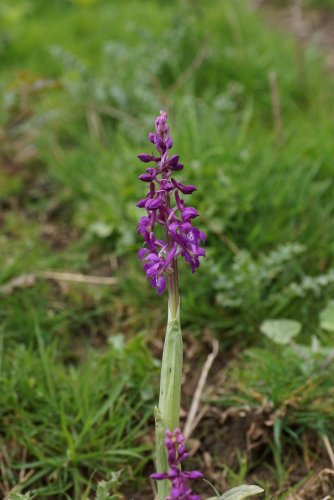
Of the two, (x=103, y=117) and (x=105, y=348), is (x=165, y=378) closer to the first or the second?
(x=105, y=348)

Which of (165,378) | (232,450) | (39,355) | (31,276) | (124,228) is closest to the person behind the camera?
(165,378)

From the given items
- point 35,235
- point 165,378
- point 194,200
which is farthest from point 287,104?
point 165,378

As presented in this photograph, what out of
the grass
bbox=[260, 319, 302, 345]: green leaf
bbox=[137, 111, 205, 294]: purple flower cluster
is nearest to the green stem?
bbox=[137, 111, 205, 294]: purple flower cluster

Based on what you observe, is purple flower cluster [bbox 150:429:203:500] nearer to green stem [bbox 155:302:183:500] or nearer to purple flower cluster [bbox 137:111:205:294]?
green stem [bbox 155:302:183:500]

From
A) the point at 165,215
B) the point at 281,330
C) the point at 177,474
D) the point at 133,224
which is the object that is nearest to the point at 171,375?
the point at 177,474

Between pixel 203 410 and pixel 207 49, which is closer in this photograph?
pixel 203 410

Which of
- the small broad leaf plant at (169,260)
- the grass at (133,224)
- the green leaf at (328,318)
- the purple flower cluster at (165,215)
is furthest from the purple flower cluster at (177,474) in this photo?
the green leaf at (328,318)

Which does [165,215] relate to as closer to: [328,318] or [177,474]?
[177,474]
